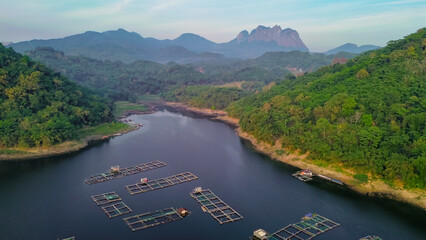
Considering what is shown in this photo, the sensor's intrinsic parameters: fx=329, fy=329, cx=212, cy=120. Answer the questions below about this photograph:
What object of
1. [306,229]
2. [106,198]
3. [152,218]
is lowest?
[306,229]

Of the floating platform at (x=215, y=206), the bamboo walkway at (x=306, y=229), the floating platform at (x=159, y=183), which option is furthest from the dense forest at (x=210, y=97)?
the bamboo walkway at (x=306, y=229)

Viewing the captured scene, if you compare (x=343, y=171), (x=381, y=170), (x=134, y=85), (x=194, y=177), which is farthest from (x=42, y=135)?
(x=134, y=85)

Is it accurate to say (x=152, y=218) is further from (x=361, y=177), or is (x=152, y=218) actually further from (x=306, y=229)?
(x=361, y=177)

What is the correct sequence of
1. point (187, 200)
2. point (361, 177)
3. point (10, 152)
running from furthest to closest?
point (10, 152), point (361, 177), point (187, 200)

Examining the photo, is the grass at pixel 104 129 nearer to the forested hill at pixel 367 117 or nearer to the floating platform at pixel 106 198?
the floating platform at pixel 106 198

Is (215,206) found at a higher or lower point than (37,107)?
lower

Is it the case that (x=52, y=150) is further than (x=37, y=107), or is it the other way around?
(x=37, y=107)

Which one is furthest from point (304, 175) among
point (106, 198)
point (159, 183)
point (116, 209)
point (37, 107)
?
point (37, 107)
